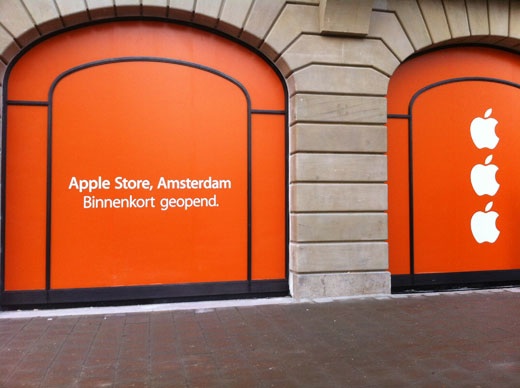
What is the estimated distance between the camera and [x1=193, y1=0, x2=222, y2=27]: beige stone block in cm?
729

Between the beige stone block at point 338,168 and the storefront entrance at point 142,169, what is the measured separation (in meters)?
0.45

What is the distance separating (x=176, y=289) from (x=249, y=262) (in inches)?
48.7

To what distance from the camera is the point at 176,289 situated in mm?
7375

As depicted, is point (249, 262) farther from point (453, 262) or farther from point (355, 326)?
point (453, 262)

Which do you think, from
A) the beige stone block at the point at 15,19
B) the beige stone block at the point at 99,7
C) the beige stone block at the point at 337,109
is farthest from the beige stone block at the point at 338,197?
the beige stone block at the point at 15,19

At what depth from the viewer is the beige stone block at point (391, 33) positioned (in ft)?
25.8

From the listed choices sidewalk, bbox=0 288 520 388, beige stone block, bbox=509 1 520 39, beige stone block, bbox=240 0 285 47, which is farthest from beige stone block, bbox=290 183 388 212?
beige stone block, bbox=509 1 520 39

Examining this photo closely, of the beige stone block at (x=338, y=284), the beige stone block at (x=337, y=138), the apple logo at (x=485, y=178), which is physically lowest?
the beige stone block at (x=338, y=284)

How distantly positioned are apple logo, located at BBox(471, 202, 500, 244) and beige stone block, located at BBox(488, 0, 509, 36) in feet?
10.2

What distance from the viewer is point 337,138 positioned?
7.70 meters

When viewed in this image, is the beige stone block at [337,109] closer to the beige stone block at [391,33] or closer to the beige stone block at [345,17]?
the beige stone block at [391,33]

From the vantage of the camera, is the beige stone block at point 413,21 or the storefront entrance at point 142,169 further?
the beige stone block at point 413,21

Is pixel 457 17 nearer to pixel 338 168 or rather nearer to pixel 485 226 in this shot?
pixel 338 168

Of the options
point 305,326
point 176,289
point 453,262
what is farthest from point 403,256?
point 176,289
